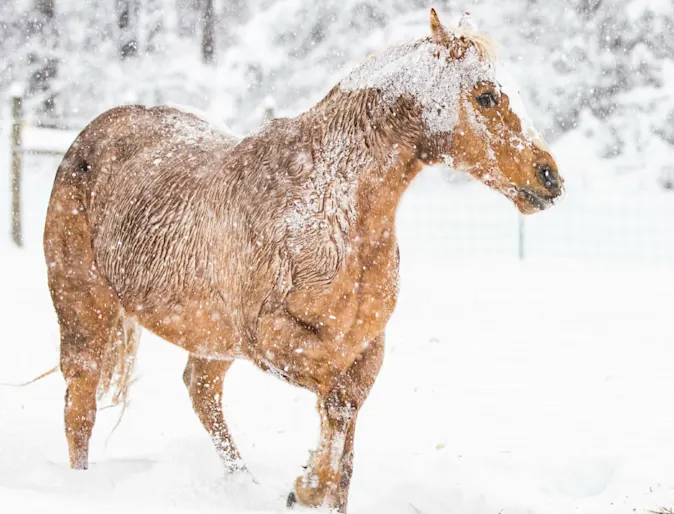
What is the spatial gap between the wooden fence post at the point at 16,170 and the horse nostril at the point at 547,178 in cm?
925

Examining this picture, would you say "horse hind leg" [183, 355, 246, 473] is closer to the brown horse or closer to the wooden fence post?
the brown horse

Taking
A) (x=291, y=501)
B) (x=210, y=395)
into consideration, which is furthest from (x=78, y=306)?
(x=291, y=501)

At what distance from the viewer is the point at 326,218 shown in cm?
298

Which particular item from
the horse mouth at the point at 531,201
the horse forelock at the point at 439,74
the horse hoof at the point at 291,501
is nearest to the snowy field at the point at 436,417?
the horse hoof at the point at 291,501

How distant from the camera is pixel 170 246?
11.6 ft

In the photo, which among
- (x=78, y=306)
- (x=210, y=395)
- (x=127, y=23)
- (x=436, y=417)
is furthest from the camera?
(x=127, y=23)

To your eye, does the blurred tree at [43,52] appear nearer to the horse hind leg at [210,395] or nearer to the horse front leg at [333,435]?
the horse hind leg at [210,395]

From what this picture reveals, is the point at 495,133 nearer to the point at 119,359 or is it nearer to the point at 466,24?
the point at 466,24

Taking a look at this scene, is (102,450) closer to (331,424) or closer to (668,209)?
(331,424)

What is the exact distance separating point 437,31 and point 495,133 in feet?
1.49

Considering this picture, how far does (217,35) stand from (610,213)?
10.4 m

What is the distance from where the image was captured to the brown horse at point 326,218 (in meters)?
2.93


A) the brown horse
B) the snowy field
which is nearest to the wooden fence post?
the snowy field

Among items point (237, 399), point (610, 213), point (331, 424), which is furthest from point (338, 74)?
point (331, 424)
